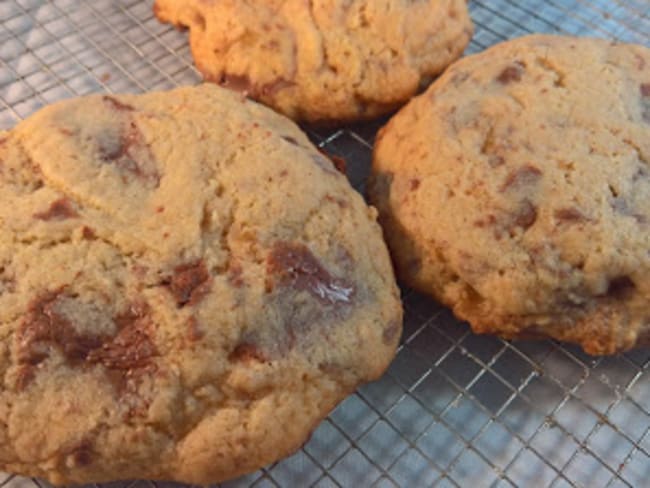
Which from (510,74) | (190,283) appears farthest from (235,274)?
(510,74)

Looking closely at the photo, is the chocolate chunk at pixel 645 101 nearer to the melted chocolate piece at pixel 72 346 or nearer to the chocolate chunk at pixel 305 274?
the chocolate chunk at pixel 305 274

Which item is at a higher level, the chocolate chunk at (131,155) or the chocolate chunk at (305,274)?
the chocolate chunk at (131,155)

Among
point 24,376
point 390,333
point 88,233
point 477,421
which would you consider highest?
point 88,233

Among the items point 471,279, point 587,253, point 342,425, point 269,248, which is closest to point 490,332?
point 471,279

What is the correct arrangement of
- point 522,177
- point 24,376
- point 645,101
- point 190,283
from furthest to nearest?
point 645,101 < point 522,177 < point 190,283 < point 24,376

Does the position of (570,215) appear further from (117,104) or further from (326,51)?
(117,104)

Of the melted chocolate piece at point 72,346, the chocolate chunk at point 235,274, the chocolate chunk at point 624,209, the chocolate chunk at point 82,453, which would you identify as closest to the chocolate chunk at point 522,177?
the chocolate chunk at point 624,209

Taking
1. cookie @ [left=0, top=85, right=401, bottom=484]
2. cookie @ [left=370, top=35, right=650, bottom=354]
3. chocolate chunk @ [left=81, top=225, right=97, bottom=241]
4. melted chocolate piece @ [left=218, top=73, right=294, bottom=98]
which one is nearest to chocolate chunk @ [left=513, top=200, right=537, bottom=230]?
cookie @ [left=370, top=35, right=650, bottom=354]
